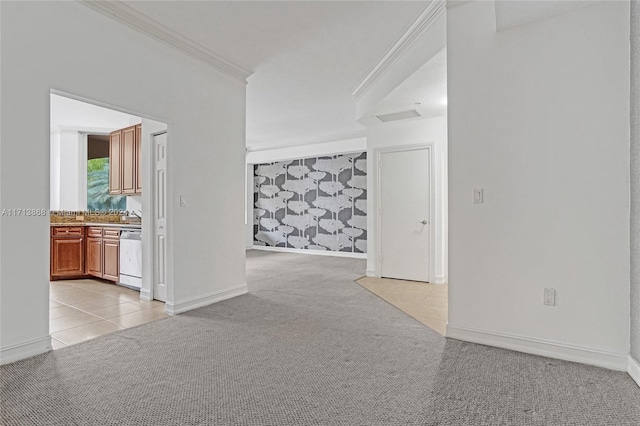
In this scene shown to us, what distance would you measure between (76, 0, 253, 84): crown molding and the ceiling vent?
196cm

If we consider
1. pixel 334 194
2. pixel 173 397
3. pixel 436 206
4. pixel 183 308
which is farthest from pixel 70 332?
pixel 334 194

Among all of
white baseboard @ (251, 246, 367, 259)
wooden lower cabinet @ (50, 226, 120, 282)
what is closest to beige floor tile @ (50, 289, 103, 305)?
wooden lower cabinet @ (50, 226, 120, 282)

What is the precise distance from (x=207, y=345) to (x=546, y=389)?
234 centimetres

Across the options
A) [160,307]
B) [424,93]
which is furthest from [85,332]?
[424,93]

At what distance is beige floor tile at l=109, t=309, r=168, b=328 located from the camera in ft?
10.8

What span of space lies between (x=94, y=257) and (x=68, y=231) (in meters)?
0.65

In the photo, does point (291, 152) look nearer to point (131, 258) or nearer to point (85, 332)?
point (131, 258)

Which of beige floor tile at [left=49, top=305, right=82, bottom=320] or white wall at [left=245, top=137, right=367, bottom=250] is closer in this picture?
beige floor tile at [left=49, top=305, right=82, bottom=320]

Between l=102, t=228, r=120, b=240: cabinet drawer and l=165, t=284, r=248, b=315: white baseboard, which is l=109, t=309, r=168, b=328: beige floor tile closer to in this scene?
l=165, t=284, r=248, b=315: white baseboard

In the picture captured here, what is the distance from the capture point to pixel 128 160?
528 centimetres

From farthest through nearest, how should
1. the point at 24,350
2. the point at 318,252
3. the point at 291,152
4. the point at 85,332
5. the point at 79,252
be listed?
the point at 291,152, the point at 318,252, the point at 79,252, the point at 85,332, the point at 24,350

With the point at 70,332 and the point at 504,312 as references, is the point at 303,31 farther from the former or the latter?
the point at 70,332

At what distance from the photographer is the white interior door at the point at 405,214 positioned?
5.14 meters

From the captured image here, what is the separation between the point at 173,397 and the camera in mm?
1951
